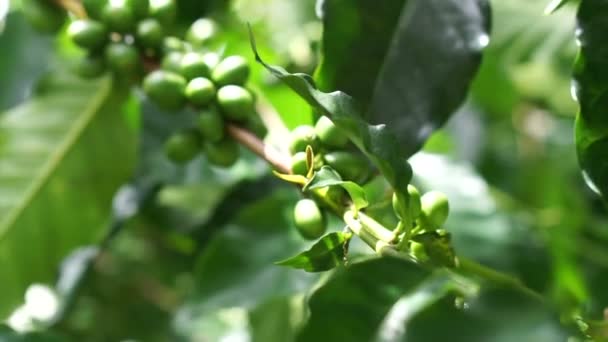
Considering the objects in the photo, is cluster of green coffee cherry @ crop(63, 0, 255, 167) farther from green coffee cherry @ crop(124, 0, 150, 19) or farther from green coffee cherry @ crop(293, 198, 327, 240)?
green coffee cherry @ crop(293, 198, 327, 240)

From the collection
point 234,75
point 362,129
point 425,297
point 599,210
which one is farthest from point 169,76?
point 599,210

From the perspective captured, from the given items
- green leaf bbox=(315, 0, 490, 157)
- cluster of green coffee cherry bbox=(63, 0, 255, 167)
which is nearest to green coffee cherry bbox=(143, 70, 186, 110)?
cluster of green coffee cherry bbox=(63, 0, 255, 167)

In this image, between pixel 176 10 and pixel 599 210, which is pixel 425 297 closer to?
pixel 176 10

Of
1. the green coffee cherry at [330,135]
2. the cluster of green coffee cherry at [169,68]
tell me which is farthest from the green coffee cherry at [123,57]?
the green coffee cherry at [330,135]

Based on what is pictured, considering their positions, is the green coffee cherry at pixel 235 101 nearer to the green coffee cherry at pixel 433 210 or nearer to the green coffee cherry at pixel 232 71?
the green coffee cherry at pixel 232 71

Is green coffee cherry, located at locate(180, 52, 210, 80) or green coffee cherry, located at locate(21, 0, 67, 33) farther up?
green coffee cherry, located at locate(21, 0, 67, 33)

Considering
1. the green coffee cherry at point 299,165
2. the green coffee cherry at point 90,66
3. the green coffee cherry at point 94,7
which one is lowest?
the green coffee cherry at point 299,165

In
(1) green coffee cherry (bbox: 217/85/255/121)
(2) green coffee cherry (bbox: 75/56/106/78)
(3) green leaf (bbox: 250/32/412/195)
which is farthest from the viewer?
(2) green coffee cherry (bbox: 75/56/106/78)
